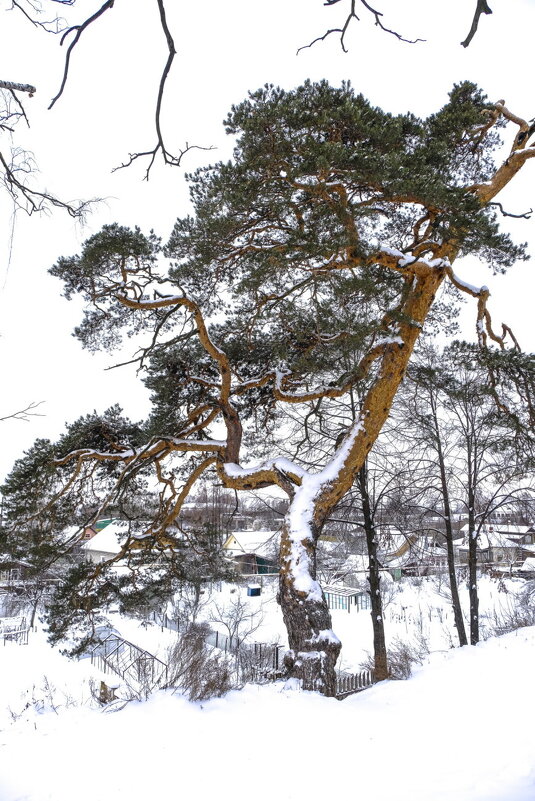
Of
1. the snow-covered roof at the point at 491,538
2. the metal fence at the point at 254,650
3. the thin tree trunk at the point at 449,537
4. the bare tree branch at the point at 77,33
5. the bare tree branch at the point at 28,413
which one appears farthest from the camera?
the metal fence at the point at 254,650

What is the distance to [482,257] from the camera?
25.3 feet

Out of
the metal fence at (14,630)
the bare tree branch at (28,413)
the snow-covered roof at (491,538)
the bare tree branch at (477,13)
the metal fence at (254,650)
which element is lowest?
the metal fence at (254,650)

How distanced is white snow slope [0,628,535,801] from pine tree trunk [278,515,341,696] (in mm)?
370

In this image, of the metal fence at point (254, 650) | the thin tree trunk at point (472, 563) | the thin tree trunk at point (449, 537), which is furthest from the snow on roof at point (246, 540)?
the thin tree trunk at point (472, 563)

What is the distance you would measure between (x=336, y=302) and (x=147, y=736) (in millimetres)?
6012

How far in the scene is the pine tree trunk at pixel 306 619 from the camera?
19.3 feet

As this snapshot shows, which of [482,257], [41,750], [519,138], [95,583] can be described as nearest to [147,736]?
[41,750]

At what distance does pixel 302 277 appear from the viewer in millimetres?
8023

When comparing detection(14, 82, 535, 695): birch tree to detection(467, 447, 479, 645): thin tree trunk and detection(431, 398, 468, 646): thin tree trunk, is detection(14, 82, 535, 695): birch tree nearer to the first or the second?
detection(431, 398, 468, 646): thin tree trunk

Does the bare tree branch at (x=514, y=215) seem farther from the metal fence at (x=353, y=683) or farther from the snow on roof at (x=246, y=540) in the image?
the snow on roof at (x=246, y=540)

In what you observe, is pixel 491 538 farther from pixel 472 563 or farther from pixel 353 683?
pixel 353 683

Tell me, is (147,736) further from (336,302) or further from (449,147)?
(449,147)

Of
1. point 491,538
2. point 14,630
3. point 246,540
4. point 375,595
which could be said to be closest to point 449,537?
point 375,595

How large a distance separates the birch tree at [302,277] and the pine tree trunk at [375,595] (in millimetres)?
4254
